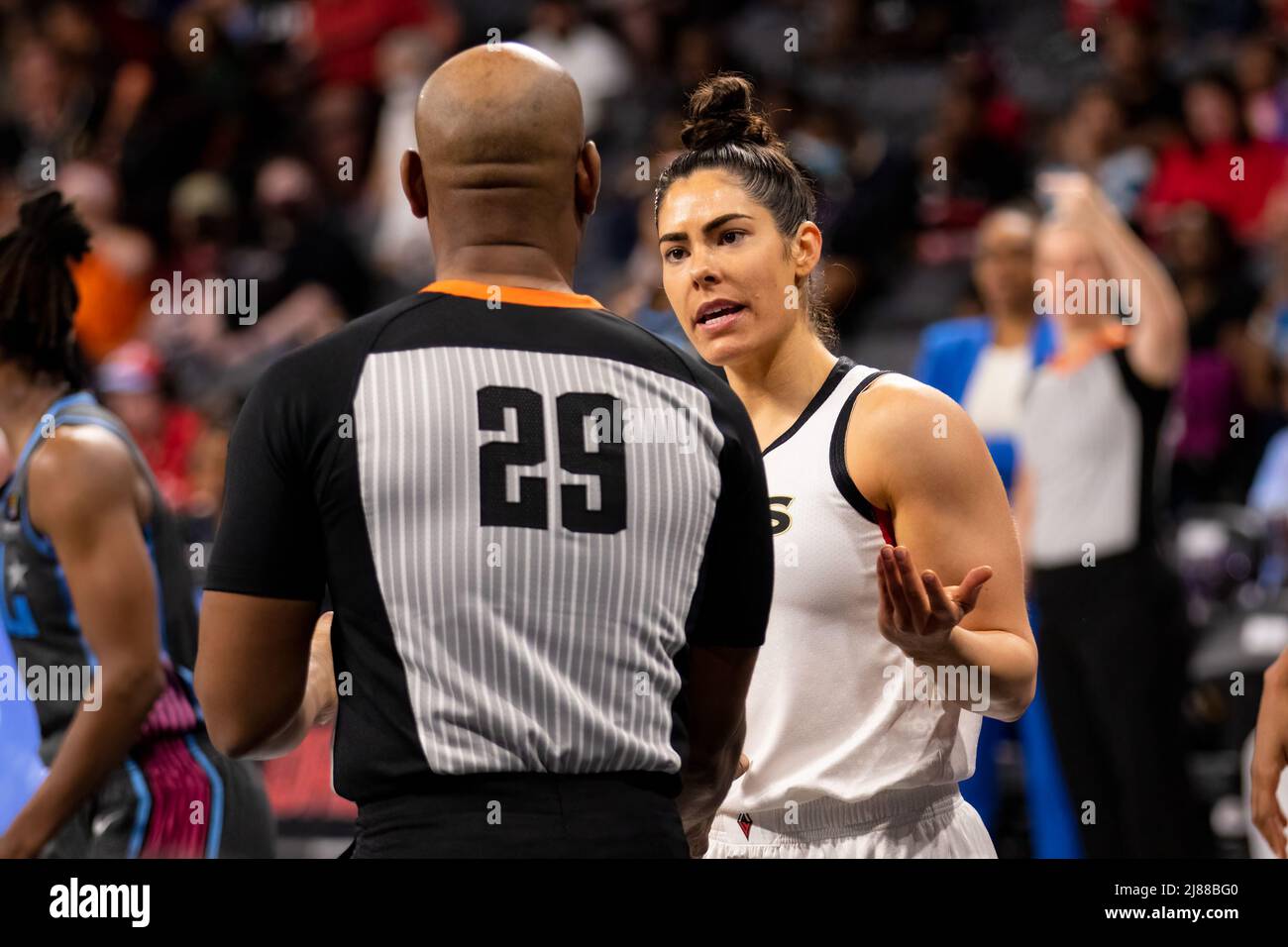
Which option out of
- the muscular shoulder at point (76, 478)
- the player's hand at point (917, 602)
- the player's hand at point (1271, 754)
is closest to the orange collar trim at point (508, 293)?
the player's hand at point (917, 602)

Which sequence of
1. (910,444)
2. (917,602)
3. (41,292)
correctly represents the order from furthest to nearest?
(41,292) → (910,444) → (917,602)

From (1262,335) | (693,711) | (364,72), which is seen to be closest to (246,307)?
(364,72)

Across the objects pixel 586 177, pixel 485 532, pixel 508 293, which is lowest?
pixel 485 532

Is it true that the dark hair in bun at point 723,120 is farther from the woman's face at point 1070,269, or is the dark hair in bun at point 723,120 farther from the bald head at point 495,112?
the woman's face at point 1070,269

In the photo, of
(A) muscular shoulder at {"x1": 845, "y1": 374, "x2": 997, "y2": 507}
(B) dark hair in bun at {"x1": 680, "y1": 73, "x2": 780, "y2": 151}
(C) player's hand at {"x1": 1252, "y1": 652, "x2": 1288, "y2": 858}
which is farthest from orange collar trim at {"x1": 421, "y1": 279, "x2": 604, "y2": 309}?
(C) player's hand at {"x1": 1252, "y1": 652, "x2": 1288, "y2": 858}

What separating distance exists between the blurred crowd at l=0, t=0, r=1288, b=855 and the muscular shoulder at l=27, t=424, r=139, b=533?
2965mm

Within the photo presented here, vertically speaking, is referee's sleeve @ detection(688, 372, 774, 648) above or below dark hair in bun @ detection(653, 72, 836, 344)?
below

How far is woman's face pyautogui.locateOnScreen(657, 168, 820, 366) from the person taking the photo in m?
2.85

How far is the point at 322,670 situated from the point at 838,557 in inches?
35.3

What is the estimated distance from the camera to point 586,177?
2090mm

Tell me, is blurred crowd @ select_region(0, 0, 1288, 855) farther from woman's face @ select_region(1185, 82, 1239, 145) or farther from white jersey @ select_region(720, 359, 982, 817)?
white jersey @ select_region(720, 359, 982, 817)

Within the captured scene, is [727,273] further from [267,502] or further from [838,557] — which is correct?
[267,502]

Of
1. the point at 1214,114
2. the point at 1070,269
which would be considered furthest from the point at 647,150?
the point at 1070,269
